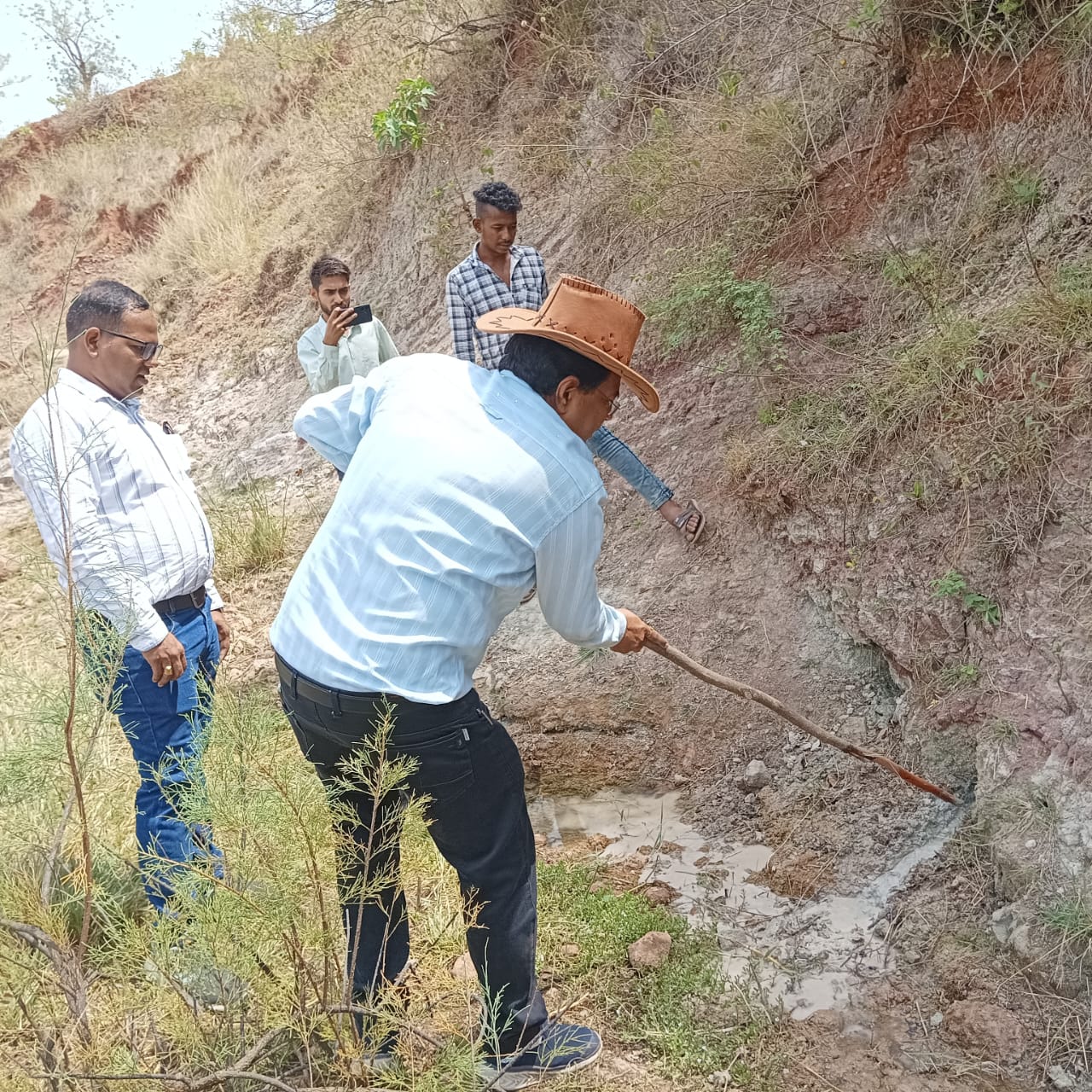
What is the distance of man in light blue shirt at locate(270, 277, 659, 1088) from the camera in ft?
6.79

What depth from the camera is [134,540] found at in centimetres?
284

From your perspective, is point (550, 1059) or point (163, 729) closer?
point (550, 1059)

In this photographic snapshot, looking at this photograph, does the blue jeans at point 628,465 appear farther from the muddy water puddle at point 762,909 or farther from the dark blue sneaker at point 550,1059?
the dark blue sneaker at point 550,1059

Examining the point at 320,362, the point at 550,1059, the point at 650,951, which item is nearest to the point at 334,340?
the point at 320,362

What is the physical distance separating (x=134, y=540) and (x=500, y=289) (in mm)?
2019

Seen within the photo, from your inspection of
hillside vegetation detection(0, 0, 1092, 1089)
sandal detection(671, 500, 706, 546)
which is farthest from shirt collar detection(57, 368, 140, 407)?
sandal detection(671, 500, 706, 546)

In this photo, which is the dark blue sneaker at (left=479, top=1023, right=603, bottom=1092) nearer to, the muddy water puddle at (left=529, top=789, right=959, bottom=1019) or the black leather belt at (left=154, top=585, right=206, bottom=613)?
the muddy water puddle at (left=529, top=789, right=959, bottom=1019)

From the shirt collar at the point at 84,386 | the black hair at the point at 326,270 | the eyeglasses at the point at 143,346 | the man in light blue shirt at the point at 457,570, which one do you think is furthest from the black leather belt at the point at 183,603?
the black hair at the point at 326,270

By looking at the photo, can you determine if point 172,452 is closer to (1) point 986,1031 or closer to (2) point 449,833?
(2) point 449,833

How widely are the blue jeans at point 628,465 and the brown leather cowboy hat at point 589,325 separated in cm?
175

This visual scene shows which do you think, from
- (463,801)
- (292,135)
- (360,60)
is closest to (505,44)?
(360,60)

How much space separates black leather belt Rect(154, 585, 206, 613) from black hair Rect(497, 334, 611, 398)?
1416 mm

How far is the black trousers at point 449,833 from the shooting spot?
2.17m

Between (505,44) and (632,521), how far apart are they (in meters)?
4.55
